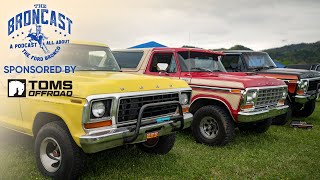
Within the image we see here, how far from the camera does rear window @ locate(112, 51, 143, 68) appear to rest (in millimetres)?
7312

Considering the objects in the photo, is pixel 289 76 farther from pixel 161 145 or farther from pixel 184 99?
pixel 161 145

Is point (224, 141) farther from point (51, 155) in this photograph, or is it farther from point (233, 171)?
point (51, 155)

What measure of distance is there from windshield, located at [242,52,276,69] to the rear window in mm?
3837

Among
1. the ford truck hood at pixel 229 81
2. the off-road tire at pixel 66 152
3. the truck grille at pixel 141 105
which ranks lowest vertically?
the off-road tire at pixel 66 152

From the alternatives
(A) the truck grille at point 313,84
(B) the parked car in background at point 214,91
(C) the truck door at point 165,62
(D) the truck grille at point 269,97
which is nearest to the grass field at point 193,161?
(B) the parked car in background at point 214,91

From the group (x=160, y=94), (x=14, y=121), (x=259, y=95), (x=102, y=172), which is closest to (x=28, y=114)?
(x=14, y=121)

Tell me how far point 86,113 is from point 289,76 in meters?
6.81

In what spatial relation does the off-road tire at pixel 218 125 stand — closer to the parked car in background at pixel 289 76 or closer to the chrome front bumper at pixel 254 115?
the chrome front bumper at pixel 254 115

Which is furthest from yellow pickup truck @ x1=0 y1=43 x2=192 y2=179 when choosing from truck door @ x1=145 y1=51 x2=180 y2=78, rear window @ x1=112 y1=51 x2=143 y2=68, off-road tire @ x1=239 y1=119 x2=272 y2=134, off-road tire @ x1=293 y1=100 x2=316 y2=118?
off-road tire @ x1=293 y1=100 x2=316 y2=118

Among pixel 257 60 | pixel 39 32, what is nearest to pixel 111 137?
pixel 39 32

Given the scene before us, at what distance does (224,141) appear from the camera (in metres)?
6.06

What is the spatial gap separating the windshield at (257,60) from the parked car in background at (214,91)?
93.1 inches

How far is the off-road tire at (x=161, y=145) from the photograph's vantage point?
17.5ft

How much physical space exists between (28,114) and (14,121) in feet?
1.72
